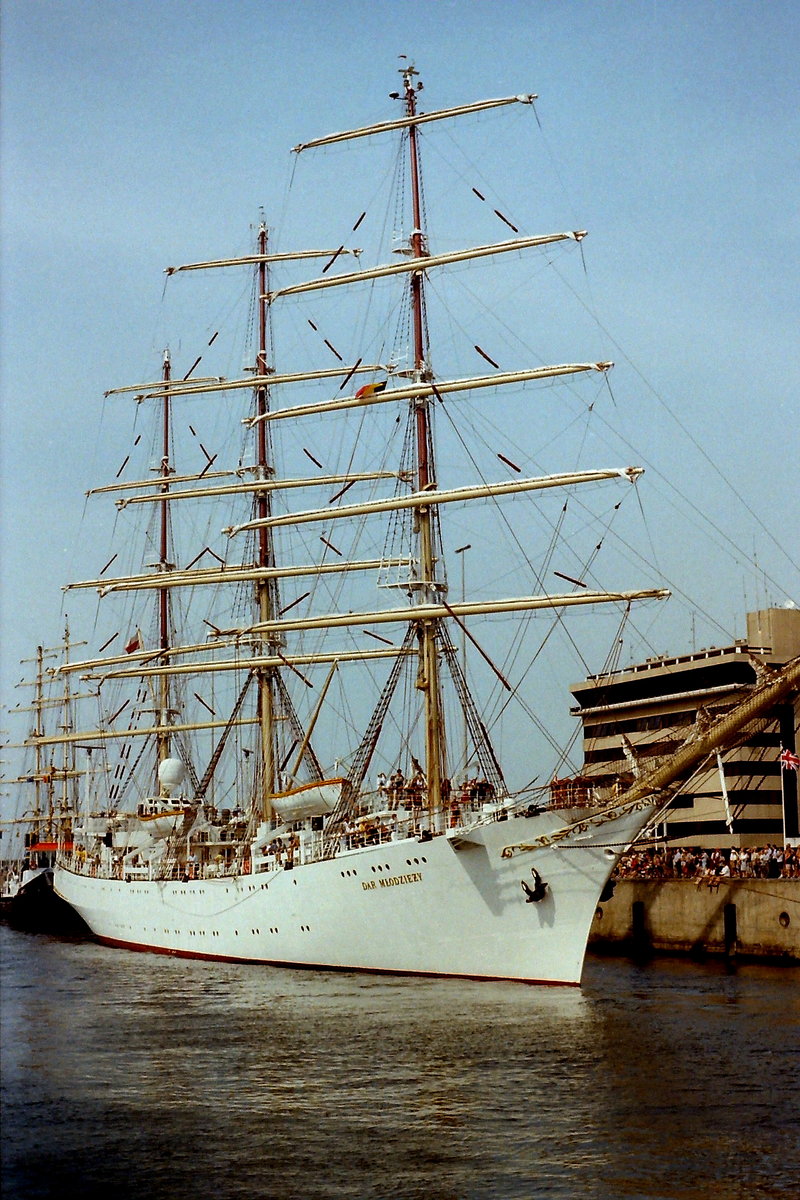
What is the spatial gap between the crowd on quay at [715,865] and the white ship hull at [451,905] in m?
4.97

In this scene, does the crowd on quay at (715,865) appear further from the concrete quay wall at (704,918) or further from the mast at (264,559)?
the mast at (264,559)

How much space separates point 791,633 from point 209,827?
29430 mm

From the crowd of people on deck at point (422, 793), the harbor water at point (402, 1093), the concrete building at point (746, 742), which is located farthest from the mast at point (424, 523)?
the concrete building at point (746, 742)

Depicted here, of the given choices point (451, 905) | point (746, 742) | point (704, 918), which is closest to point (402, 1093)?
point (451, 905)

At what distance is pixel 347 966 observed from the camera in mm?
47250

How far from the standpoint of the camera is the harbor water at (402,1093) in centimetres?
2011

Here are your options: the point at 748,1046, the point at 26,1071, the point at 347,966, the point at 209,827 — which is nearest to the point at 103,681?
the point at 209,827

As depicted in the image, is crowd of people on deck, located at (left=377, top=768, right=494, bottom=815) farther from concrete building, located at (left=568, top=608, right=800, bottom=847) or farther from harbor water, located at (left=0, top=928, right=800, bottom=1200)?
concrete building, located at (left=568, top=608, right=800, bottom=847)

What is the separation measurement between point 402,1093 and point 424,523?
27884mm

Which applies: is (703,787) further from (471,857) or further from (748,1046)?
(748,1046)

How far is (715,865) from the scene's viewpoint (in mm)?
55281

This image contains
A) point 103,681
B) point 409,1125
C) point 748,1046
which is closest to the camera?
point 409,1125

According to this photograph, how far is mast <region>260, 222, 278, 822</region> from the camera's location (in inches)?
2552

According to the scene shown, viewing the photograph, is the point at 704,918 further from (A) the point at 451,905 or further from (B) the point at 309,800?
(B) the point at 309,800
